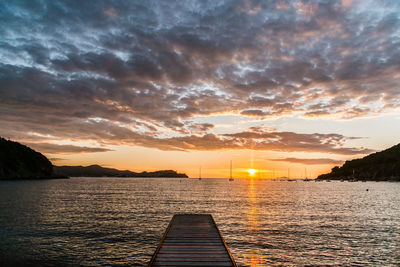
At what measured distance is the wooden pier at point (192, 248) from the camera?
54.0ft

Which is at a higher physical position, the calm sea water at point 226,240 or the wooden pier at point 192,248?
the wooden pier at point 192,248

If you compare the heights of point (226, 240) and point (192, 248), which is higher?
point (192, 248)

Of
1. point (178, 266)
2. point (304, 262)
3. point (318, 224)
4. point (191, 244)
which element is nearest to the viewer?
point (178, 266)

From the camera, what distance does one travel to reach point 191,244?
819 inches

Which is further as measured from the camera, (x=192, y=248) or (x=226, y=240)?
(x=226, y=240)

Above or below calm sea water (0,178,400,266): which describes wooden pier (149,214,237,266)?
above

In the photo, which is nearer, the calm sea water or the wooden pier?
the wooden pier

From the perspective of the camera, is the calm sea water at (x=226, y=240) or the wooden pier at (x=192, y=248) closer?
the wooden pier at (x=192, y=248)

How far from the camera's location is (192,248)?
19594mm

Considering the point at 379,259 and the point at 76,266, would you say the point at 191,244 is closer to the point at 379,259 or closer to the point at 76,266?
the point at 76,266

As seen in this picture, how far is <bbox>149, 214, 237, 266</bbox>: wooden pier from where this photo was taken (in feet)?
54.0

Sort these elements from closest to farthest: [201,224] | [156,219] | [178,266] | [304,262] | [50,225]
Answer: [178,266], [304,262], [201,224], [50,225], [156,219]

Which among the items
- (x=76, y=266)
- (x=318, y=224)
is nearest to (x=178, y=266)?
(x=76, y=266)

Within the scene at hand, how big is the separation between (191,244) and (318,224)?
99.1ft
